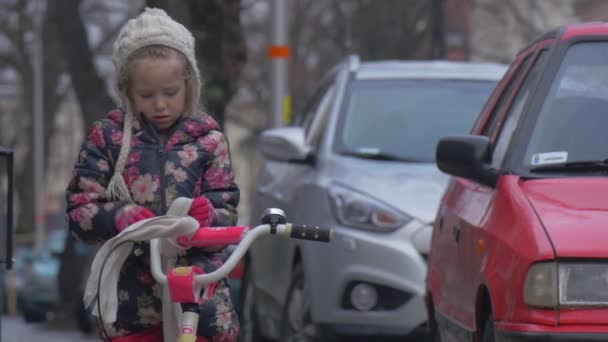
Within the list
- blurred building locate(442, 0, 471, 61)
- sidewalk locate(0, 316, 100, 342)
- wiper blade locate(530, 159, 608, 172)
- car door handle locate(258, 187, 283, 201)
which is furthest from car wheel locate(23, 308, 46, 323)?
wiper blade locate(530, 159, 608, 172)

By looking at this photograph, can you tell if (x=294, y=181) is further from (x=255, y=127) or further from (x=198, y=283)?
(x=255, y=127)

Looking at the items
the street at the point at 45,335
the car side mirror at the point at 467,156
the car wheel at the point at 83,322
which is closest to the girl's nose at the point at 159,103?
the car side mirror at the point at 467,156

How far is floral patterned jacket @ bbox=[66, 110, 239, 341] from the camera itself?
4.40m

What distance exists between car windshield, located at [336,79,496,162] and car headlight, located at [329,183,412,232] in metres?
0.63

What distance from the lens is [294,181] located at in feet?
29.4

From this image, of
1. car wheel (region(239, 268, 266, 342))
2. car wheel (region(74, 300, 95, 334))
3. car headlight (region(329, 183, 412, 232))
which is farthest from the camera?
car wheel (region(74, 300, 95, 334))

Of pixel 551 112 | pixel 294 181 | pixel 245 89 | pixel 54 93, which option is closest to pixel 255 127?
pixel 245 89

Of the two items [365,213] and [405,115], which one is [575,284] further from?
[405,115]

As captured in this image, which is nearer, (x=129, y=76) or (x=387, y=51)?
(x=129, y=76)

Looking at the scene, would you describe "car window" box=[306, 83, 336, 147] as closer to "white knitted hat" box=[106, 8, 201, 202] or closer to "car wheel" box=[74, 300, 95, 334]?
"white knitted hat" box=[106, 8, 201, 202]

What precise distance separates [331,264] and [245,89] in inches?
1211

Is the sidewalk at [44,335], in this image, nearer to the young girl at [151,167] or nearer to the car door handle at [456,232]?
the car door handle at [456,232]

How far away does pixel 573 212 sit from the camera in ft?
15.5

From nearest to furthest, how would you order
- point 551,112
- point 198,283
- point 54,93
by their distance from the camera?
point 198,283 → point 551,112 → point 54,93
